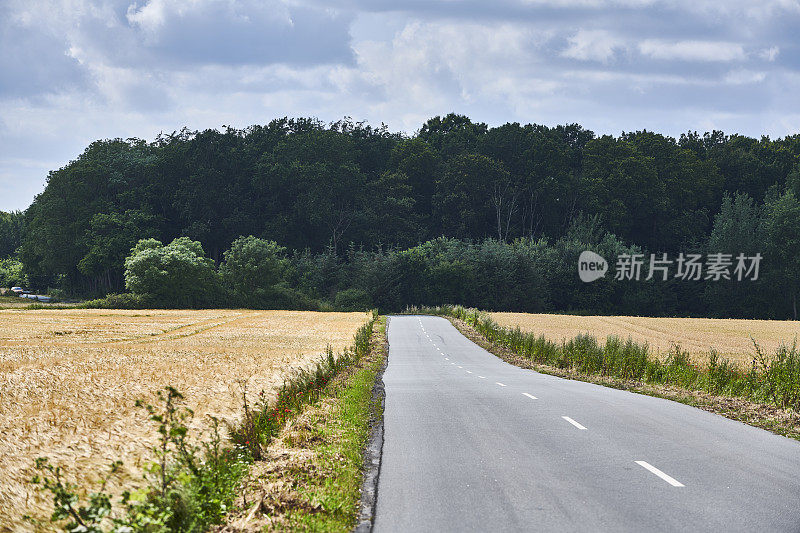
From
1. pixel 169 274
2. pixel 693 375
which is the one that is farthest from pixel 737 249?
pixel 693 375

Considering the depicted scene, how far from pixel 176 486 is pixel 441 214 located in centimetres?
11932

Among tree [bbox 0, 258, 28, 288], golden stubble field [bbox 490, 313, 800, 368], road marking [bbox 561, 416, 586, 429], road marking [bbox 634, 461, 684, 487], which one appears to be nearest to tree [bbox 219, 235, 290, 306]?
golden stubble field [bbox 490, 313, 800, 368]

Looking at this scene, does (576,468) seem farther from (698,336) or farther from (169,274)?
(169,274)

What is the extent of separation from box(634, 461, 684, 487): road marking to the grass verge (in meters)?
4.18

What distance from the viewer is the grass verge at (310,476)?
7973 millimetres

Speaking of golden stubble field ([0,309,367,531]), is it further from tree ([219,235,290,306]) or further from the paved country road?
tree ([219,235,290,306])

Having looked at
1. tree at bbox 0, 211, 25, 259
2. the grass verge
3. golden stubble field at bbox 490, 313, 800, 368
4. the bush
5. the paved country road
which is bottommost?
the bush

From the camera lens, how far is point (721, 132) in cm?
13425

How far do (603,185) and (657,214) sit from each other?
10.9 m

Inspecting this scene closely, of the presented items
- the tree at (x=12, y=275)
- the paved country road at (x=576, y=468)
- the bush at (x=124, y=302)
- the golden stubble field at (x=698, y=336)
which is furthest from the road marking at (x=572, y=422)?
the tree at (x=12, y=275)

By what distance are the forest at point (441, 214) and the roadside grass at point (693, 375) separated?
67490 millimetres

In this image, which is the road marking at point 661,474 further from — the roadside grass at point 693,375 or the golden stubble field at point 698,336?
the golden stubble field at point 698,336

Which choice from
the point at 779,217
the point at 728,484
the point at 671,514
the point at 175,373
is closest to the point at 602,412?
the point at 728,484

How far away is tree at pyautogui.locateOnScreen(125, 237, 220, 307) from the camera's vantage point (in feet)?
271
